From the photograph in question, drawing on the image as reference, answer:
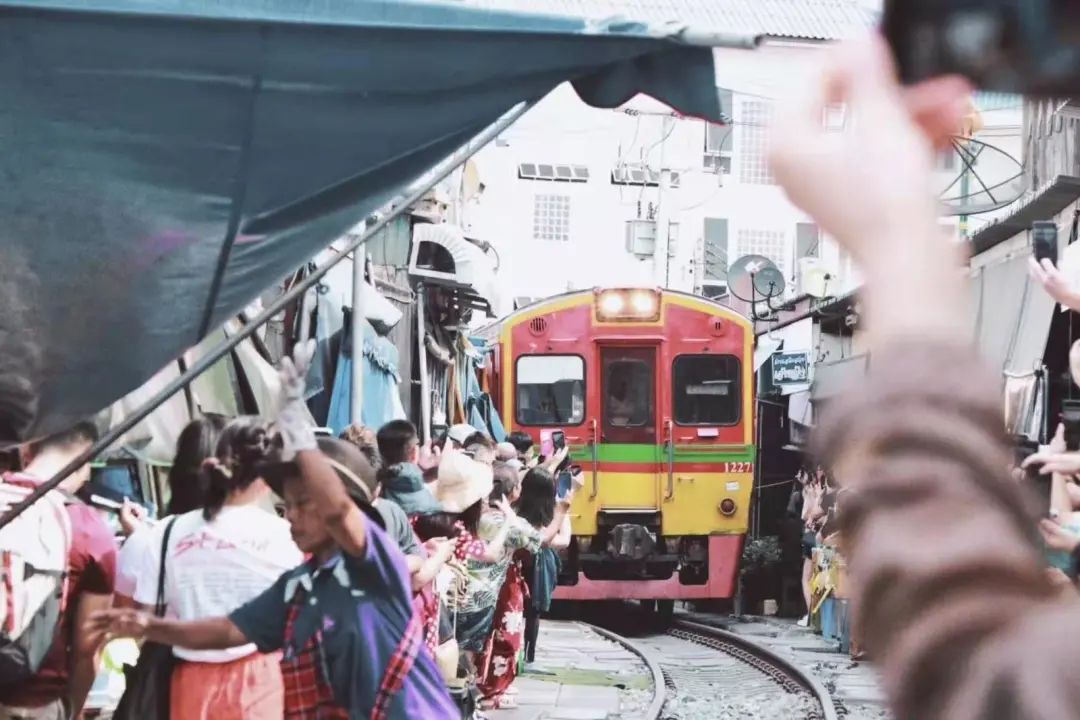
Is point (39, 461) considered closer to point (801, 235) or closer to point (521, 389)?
point (521, 389)

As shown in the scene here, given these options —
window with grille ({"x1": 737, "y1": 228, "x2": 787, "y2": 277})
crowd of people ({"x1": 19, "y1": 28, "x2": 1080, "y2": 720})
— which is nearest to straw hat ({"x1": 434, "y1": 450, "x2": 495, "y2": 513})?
crowd of people ({"x1": 19, "y1": 28, "x2": 1080, "y2": 720})

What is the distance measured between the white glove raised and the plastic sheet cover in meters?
0.32

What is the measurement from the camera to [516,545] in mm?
8352

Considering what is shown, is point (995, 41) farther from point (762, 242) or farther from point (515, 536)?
→ point (762, 242)

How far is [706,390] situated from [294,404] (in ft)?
44.3

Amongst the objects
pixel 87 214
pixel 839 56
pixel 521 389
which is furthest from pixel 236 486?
pixel 521 389

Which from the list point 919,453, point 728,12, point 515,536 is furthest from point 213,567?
point 515,536

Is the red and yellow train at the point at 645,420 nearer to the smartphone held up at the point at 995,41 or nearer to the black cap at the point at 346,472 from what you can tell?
the black cap at the point at 346,472

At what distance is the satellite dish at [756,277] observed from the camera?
77.9 ft

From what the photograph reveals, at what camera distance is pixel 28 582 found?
3.93 meters

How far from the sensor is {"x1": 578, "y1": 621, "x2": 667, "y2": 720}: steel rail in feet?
35.0

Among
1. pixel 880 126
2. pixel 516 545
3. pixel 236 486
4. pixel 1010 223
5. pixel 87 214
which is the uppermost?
pixel 1010 223

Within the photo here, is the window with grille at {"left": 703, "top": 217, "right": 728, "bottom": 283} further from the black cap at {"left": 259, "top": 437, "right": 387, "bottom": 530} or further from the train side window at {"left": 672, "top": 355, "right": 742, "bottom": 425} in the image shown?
the black cap at {"left": 259, "top": 437, "right": 387, "bottom": 530}

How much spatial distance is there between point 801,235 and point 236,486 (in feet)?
102
